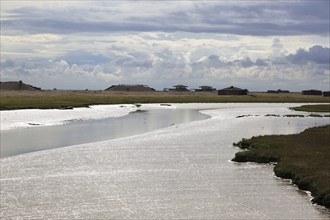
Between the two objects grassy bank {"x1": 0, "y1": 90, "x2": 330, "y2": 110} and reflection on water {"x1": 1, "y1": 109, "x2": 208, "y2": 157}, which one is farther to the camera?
grassy bank {"x1": 0, "y1": 90, "x2": 330, "y2": 110}

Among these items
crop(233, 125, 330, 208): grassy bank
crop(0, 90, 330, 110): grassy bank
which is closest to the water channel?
crop(233, 125, 330, 208): grassy bank

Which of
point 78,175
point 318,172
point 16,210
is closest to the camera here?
point 16,210

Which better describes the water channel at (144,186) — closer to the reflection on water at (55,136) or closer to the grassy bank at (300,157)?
the grassy bank at (300,157)

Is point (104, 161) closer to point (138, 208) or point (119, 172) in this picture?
point (119, 172)

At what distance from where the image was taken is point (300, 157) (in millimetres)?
31391

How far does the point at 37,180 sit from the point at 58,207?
5.95m

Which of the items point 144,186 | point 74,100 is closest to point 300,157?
point 144,186

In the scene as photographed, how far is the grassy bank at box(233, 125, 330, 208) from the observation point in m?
24.2

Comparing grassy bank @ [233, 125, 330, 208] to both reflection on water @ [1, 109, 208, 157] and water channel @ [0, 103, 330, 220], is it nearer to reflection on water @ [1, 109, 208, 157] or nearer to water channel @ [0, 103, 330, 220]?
water channel @ [0, 103, 330, 220]

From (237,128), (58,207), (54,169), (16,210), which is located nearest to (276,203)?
(58,207)

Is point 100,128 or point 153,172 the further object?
point 100,128

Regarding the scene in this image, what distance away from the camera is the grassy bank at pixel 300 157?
24150mm

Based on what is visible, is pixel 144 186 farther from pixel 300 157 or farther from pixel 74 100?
pixel 74 100

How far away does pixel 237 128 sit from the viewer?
6047cm
